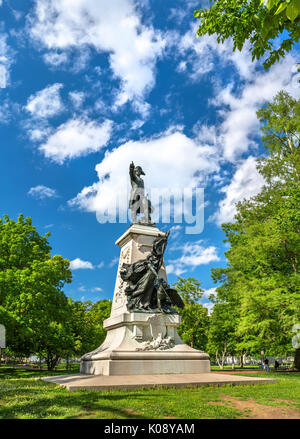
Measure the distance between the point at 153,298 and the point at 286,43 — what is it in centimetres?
909

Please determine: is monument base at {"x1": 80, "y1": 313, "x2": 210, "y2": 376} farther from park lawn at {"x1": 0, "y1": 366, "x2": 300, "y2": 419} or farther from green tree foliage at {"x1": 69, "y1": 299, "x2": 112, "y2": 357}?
green tree foliage at {"x1": 69, "y1": 299, "x2": 112, "y2": 357}

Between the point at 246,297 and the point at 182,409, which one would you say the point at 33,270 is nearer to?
the point at 246,297

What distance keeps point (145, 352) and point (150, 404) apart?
15.7 feet

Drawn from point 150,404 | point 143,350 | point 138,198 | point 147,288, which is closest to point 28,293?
point 138,198

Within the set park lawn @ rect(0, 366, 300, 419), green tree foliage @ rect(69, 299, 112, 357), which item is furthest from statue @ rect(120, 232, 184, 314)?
green tree foliage @ rect(69, 299, 112, 357)

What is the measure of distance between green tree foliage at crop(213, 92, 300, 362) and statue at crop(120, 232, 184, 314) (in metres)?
7.61

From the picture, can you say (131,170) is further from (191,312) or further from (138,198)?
(191,312)

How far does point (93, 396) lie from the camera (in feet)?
22.1

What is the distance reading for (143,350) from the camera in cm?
1082

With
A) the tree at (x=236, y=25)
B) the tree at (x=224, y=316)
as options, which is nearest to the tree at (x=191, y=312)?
the tree at (x=224, y=316)

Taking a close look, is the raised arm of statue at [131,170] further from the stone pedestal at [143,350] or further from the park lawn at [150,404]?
the park lawn at [150,404]

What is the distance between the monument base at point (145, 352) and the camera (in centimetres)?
1014

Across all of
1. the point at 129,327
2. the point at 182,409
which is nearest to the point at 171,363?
the point at 129,327
